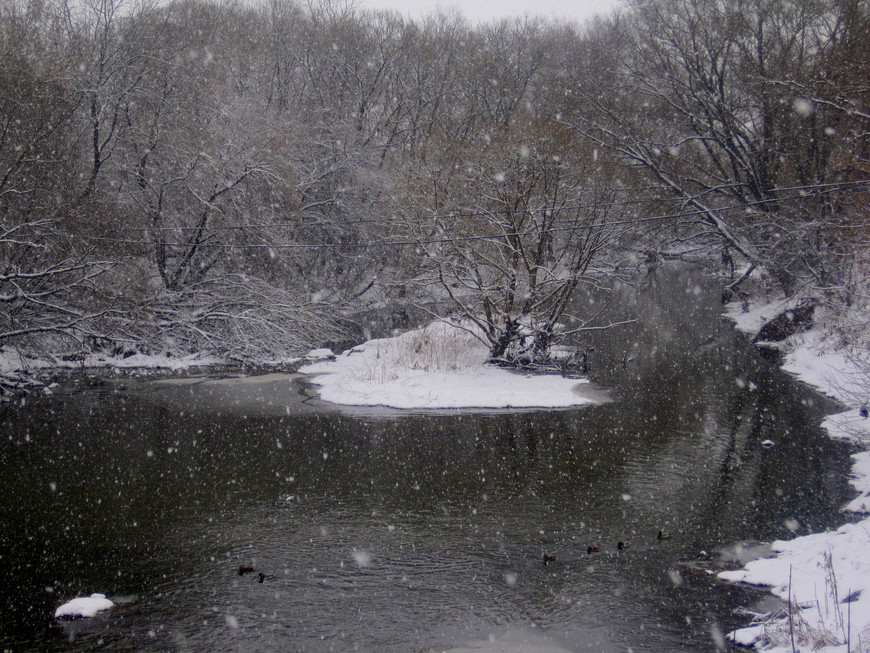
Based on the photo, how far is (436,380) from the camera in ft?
59.5

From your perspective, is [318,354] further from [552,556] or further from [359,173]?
[552,556]

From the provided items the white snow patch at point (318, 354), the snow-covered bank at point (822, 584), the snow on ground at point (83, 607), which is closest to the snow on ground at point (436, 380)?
the white snow patch at point (318, 354)

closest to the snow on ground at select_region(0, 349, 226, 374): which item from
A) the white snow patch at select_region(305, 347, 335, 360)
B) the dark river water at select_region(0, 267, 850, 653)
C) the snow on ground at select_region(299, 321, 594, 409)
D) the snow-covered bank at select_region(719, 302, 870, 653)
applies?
the white snow patch at select_region(305, 347, 335, 360)

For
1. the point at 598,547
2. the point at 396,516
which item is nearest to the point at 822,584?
the point at 598,547

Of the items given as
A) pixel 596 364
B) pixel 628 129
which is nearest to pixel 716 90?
pixel 628 129

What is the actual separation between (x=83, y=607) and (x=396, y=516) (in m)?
4.16

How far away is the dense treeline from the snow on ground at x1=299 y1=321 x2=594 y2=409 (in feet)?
3.49

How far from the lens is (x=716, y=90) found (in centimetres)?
2612

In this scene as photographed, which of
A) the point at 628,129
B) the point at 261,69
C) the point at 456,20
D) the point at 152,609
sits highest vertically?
the point at 456,20

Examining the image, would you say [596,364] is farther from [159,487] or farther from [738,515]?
[159,487]

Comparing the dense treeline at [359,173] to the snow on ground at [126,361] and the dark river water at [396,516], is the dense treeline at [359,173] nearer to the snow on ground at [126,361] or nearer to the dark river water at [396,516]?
the snow on ground at [126,361]

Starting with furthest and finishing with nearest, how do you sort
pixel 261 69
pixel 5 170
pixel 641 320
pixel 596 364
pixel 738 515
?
1. pixel 261 69
2. pixel 641 320
3. pixel 596 364
4. pixel 5 170
5. pixel 738 515

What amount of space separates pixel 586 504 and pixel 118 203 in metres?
20.2

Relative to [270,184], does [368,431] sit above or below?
below
